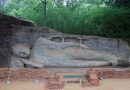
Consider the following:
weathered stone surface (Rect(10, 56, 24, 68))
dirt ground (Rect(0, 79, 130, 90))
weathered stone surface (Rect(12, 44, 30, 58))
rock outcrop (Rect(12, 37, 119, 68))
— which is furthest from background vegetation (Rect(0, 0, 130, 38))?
dirt ground (Rect(0, 79, 130, 90))

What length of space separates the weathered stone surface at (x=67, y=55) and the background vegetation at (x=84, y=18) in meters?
1.51

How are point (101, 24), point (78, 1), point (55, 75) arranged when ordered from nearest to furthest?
1. point (55, 75)
2. point (101, 24)
3. point (78, 1)

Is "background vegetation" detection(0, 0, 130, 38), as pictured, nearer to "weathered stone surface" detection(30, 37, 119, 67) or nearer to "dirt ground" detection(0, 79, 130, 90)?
"weathered stone surface" detection(30, 37, 119, 67)

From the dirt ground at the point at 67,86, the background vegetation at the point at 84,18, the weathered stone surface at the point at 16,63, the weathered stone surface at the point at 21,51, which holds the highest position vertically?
the background vegetation at the point at 84,18

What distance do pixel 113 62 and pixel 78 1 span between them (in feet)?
13.8

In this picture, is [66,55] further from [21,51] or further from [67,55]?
[21,51]

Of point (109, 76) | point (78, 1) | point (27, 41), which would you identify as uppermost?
point (78, 1)

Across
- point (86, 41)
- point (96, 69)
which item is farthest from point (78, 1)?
point (96, 69)

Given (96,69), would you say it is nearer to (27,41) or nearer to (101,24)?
(27,41)

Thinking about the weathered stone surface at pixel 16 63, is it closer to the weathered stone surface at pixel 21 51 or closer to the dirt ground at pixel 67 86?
the weathered stone surface at pixel 21 51

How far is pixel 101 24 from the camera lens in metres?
9.56

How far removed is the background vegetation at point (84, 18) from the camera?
373 inches

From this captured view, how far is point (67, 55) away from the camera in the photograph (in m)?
7.82

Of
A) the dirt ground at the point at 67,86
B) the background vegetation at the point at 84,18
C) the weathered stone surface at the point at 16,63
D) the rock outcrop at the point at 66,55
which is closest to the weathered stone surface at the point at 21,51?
the rock outcrop at the point at 66,55
